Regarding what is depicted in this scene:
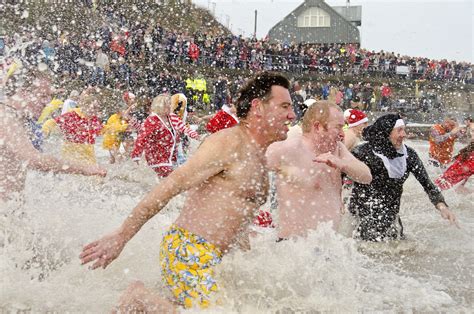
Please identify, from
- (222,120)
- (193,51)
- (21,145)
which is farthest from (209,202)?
(193,51)

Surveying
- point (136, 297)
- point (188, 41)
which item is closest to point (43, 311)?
point (136, 297)

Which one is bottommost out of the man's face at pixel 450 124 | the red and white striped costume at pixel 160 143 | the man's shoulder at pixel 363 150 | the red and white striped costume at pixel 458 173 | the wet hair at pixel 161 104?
the red and white striped costume at pixel 458 173

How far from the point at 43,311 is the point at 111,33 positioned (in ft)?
57.2

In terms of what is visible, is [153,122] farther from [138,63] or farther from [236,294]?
[138,63]

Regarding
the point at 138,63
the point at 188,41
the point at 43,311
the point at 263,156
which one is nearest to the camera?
the point at 263,156

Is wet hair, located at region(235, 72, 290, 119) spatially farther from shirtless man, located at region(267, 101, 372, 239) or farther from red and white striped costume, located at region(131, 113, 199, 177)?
red and white striped costume, located at region(131, 113, 199, 177)

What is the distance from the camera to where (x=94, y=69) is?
19.3 m

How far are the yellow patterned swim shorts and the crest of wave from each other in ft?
0.85

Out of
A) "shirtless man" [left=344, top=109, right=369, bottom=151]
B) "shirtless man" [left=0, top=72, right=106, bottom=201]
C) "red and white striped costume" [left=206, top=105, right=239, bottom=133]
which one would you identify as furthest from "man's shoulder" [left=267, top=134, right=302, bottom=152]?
"red and white striped costume" [left=206, top=105, right=239, bottom=133]

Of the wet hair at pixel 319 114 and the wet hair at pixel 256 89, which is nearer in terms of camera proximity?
the wet hair at pixel 256 89

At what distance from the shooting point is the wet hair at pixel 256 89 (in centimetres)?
321

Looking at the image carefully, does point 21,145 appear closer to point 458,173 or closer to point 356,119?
point 356,119

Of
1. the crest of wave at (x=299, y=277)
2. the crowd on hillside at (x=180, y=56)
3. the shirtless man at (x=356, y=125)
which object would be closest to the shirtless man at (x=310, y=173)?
the crest of wave at (x=299, y=277)

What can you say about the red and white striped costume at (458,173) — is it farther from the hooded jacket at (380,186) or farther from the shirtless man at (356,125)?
the hooded jacket at (380,186)
